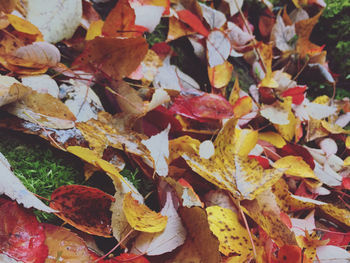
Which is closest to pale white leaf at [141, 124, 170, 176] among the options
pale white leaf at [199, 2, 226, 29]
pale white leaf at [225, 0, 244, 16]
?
pale white leaf at [199, 2, 226, 29]

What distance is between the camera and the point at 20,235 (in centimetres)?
46

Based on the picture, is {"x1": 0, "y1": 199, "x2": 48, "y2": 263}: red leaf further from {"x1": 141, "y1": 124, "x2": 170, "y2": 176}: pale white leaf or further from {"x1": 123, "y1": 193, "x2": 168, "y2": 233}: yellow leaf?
{"x1": 141, "y1": 124, "x2": 170, "y2": 176}: pale white leaf

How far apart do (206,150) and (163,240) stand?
237mm

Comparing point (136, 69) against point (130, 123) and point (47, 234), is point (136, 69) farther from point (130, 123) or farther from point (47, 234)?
point (47, 234)

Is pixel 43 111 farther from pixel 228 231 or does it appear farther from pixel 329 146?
pixel 329 146

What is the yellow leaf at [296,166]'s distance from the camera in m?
0.81

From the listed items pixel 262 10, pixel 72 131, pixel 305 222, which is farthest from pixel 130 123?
pixel 262 10

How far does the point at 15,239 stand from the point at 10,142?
0.23m

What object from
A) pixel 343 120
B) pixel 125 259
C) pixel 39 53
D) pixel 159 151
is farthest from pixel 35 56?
pixel 343 120

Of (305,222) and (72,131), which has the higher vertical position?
(72,131)

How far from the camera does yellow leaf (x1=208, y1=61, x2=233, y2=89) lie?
0.96 meters

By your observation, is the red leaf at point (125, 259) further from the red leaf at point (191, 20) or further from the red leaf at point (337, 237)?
the red leaf at point (191, 20)

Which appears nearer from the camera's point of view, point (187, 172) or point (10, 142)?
point (10, 142)

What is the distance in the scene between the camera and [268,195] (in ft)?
2.37
